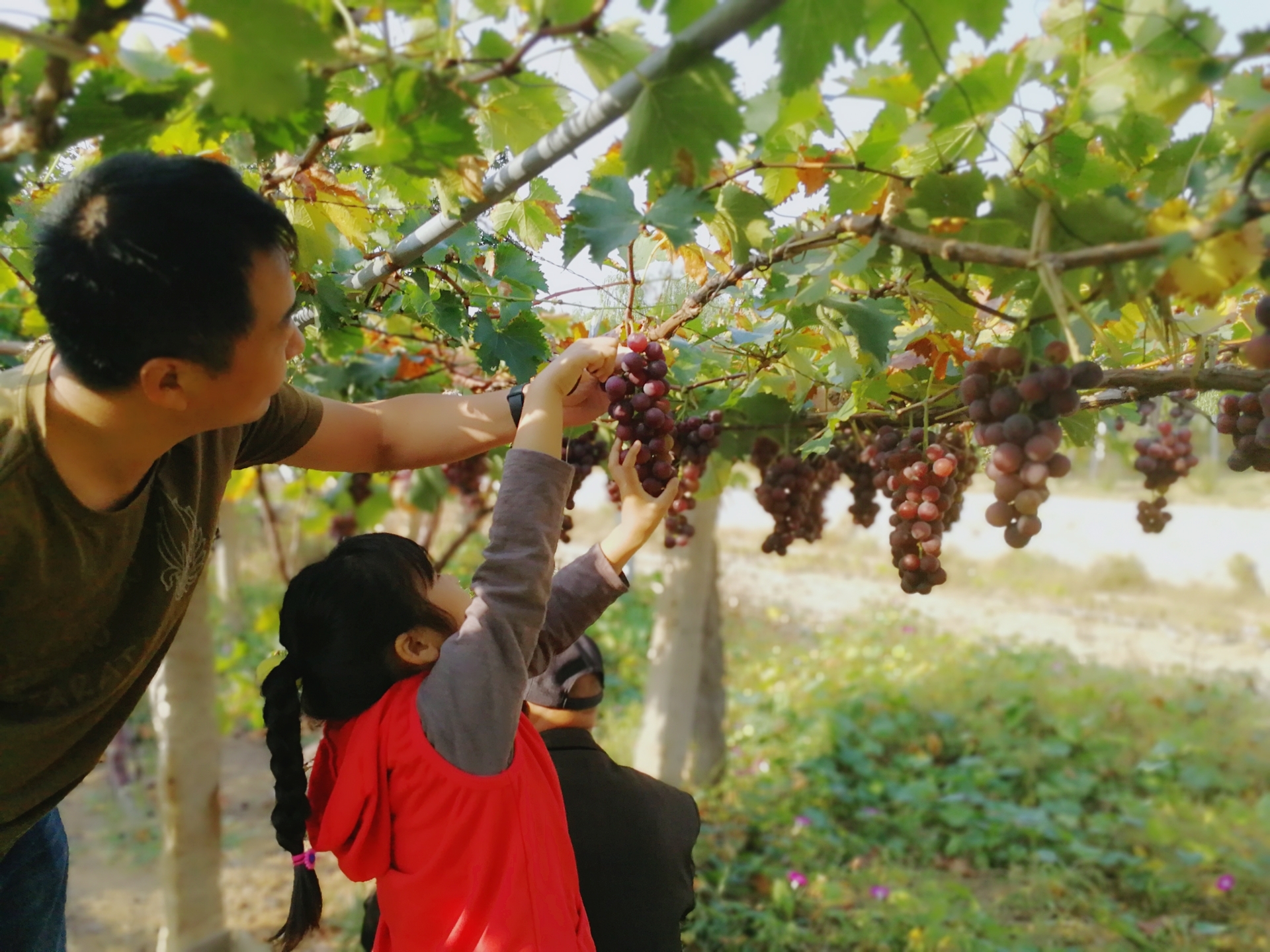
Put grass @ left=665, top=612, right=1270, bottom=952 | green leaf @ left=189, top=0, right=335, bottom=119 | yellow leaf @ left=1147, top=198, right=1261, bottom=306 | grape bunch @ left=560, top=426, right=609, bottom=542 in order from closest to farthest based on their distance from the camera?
green leaf @ left=189, top=0, right=335, bottom=119 < yellow leaf @ left=1147, top=198, right=1261, bottom=306 < grape bunch @ left=560, top=426, right=609, bottom=542 < grass @ left=665, top=612, right=1270, bottom=952

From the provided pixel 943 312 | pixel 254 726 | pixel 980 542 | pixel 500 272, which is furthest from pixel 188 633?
pixel 980 542

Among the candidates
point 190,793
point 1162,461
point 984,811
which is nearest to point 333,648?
point 1162,461

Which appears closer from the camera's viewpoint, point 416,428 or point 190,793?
point 416,428

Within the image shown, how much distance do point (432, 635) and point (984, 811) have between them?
4155 mm

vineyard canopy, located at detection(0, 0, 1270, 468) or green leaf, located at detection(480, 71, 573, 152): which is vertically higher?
green leaf, located at detection(480, 71, 573, 152)

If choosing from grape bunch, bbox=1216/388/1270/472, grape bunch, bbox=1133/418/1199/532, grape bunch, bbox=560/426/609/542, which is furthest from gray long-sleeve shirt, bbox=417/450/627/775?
grape bunch, bbox=1133/418/1199/532

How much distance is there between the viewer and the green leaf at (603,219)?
1241mm

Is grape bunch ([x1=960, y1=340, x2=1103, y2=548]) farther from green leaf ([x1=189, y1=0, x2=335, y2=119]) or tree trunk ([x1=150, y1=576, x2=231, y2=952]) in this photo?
tree trunk ([x1=150, y1=576, x2=231, y2=952])

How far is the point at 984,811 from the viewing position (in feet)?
15.3

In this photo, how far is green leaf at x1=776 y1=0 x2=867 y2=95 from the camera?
2.79 feet

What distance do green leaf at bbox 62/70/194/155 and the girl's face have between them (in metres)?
0.75

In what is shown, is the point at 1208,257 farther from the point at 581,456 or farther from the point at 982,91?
the point at 581,456

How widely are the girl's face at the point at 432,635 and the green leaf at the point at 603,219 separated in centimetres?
56

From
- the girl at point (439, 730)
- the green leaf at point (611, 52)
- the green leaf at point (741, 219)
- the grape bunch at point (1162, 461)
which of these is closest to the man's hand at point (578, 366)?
the girl at point (439, 730)
